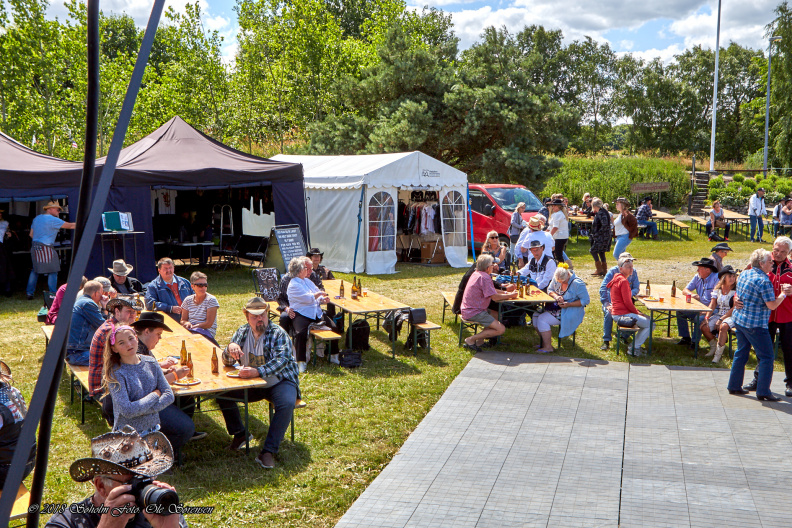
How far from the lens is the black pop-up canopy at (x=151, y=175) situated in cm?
1186

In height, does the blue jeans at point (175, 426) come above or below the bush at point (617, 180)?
below

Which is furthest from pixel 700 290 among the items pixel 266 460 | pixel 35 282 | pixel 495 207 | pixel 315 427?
pixel 35 282

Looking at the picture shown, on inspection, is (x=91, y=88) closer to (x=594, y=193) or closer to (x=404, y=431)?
(x=404, y=431)

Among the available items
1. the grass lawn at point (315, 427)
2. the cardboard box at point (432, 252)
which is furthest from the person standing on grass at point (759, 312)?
the cardboard box at point (432, 252)

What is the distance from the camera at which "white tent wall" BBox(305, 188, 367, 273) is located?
1534 centimetres

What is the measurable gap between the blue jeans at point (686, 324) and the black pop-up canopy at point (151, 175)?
8127mm

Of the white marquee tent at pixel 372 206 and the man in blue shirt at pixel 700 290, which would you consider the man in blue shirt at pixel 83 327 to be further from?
the white marquee tent at pixel 372 206

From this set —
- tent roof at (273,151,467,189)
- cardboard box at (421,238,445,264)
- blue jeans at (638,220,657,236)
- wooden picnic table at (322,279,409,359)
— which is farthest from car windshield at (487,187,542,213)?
wooden picnic table at (322,279,409,359)

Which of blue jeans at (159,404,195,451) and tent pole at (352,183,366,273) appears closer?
blue jeans at (159,404,195,451)

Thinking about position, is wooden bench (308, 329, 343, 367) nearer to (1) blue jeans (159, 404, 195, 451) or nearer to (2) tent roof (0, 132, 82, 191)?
(1) blue jeans (159, 404, 195, 451)

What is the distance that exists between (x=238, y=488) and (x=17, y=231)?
1118 cm

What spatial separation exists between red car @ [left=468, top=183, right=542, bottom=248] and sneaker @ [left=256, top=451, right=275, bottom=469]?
1182 centimetres

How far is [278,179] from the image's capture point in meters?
14.4

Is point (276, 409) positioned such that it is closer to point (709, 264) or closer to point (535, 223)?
point (709, 264)
